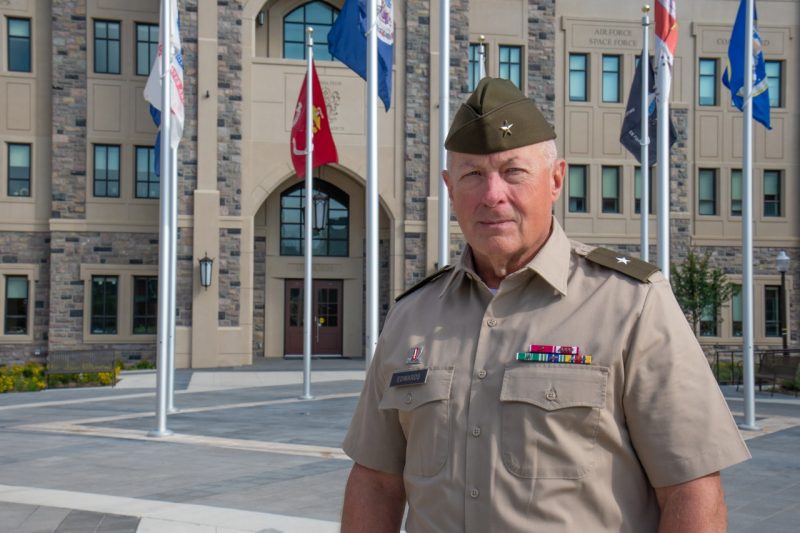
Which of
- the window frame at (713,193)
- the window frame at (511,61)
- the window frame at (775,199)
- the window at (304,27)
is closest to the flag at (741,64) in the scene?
the window frame at (511,61)

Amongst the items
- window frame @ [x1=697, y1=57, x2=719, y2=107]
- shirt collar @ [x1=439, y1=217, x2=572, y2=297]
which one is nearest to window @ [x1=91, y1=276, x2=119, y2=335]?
window frame @ [x1=697, y1=57, x2=719, y2=107]

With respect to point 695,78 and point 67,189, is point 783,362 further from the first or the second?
point 67,189

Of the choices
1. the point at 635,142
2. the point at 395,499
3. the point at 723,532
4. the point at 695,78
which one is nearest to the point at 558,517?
the point at 723,532

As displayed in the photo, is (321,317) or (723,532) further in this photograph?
(321,317)

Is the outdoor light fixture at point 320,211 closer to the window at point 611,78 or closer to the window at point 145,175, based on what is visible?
the window at point 145,175

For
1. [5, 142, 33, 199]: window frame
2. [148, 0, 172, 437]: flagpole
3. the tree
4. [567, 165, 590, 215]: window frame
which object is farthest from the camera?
[567, 165, 590, 215]: window frame

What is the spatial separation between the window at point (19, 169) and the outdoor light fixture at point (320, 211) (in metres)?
8.42

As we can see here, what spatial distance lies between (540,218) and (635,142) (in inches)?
568

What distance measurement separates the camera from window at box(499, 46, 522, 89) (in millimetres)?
29734

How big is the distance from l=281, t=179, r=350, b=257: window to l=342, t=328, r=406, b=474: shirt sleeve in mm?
27811

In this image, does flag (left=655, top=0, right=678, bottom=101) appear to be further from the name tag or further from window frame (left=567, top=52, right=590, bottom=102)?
window frame (left=567, top=52, right=590, bottom=102)

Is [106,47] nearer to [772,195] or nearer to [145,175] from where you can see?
[145,175]

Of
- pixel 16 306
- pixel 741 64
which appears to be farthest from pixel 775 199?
pixel 16 306

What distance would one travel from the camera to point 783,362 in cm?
1978
